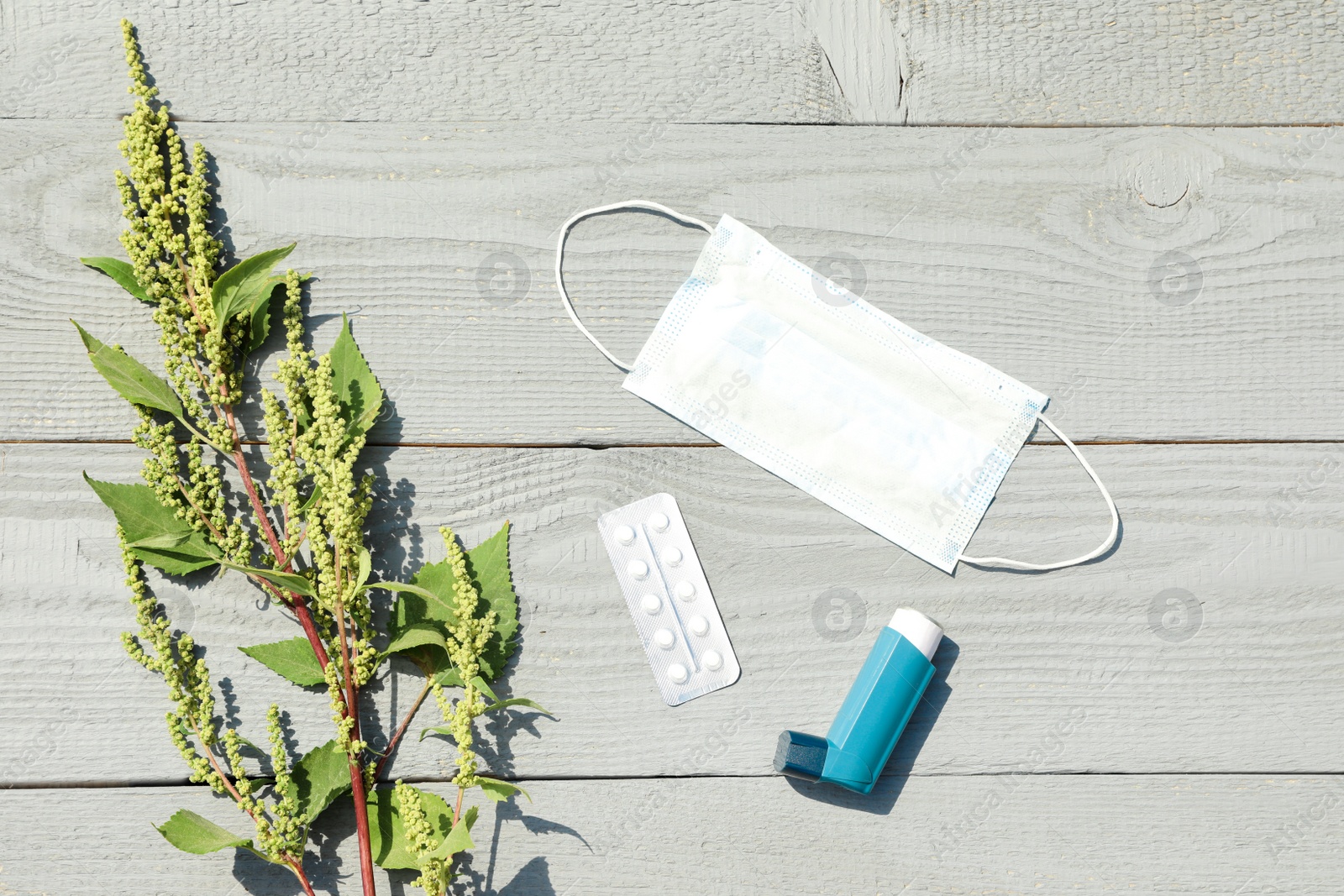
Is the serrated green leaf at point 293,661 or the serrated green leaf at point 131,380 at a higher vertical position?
the serrated green leaf at point 131,380

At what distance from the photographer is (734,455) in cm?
84

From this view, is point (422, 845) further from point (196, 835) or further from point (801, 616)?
point (801, 616)

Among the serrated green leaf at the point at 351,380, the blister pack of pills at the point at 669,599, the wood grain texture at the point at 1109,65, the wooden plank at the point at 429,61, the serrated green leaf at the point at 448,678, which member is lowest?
the serrated green leaf at the point at 448,678

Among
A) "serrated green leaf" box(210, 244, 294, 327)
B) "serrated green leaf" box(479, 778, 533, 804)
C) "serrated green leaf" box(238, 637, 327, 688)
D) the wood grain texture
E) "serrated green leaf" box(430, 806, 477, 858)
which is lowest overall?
"serrated green leaf" box(430, 806, 477, 858)

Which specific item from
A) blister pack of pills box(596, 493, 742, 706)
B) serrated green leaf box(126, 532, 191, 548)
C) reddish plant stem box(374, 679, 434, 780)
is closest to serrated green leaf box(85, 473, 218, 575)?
serrated green leaf box(126, 532, 191, 548)

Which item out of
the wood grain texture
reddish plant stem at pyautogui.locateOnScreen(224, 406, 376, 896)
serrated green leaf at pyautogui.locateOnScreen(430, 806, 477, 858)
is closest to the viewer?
serrated green leaf at pyautogui.locateOnScreen(430, 806, 477, 858)

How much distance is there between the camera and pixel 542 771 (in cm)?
81

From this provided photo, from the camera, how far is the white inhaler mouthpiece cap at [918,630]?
2.58ft

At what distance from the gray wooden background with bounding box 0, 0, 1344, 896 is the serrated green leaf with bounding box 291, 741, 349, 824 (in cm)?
5

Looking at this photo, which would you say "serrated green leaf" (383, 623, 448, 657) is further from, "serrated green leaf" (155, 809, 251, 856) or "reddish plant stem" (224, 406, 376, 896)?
"serrated green leaf" (155, 809, 251, 856)

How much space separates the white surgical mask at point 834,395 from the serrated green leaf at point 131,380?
0.35 meters

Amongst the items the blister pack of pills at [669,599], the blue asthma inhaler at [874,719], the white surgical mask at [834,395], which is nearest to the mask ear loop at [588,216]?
the white surgical mask at [834,395]

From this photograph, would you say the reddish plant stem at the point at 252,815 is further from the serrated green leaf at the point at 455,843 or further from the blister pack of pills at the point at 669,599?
the blister pack of pills at the point at 669,599

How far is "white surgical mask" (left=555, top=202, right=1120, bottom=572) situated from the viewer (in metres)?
0.84
